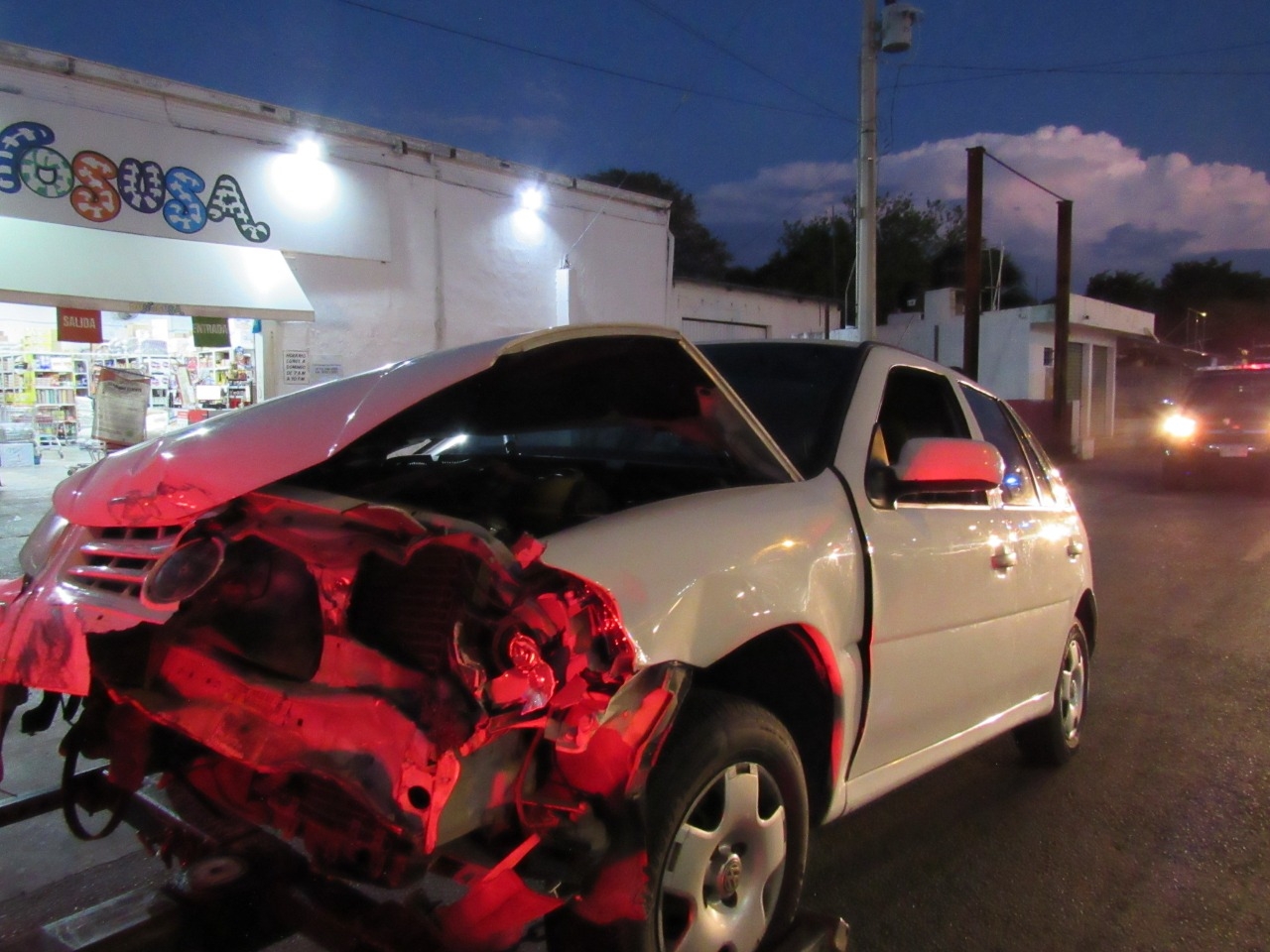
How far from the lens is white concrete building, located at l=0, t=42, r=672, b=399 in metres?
8.93

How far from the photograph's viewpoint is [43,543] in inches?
95.7

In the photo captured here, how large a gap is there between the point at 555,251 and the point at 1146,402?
3549cm

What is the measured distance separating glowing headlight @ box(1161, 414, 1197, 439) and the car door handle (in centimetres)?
1451

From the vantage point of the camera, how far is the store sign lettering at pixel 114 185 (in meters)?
8.73

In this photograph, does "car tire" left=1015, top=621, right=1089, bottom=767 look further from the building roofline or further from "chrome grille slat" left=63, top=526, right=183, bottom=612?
the building roofline

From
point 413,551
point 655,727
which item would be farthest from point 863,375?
point 413,551

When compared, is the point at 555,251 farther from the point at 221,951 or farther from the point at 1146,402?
the point at 1146,402

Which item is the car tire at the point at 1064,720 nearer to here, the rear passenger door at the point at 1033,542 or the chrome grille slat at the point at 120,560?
the rear passenger door at the point at 1033,542

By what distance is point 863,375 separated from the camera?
3.28m

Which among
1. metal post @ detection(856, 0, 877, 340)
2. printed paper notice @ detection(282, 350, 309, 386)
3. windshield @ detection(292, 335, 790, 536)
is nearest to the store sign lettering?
printed paper notice @ detection(282, 350, 309, 386)

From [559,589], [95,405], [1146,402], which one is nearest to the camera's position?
[559,589]

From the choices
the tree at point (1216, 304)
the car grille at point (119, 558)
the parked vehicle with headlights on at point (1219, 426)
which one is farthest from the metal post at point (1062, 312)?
the tree at point (1216, 304)

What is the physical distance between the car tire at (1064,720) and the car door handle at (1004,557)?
87 centimetres

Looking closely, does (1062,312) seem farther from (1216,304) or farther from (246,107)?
(1216,304)
